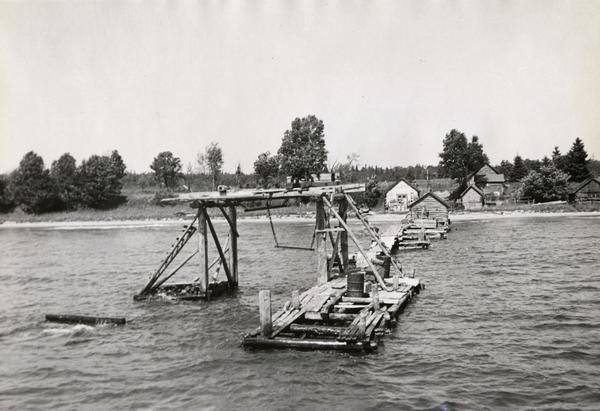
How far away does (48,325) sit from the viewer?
62.2 ft

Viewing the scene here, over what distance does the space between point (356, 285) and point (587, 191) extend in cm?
7143

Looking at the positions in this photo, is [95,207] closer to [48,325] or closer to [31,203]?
[31,203]

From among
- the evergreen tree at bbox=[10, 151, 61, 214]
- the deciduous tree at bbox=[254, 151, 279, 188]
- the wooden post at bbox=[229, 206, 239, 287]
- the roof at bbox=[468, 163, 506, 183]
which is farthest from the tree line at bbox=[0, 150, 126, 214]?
the roof at bbox=[468, 163, 506, 183]

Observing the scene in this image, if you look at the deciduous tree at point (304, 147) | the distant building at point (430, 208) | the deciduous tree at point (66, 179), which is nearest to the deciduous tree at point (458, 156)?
the deciduous tree at point (304, 147)

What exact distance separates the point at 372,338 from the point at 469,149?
83.0 meters

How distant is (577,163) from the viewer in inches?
3442

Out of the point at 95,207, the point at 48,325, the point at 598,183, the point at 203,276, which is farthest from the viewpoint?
the point at 95,207

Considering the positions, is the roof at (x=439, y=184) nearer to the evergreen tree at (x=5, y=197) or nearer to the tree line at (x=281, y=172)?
the tree line at (x=281, y=172)

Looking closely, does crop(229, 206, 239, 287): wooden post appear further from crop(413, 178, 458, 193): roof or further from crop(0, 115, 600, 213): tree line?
crop(413, 178, 458, 193): roof

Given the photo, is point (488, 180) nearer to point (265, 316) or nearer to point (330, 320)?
point (330, 320)

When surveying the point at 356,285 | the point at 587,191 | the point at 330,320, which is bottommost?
the point at 330,320

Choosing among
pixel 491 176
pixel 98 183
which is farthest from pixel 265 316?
pixel 491 176

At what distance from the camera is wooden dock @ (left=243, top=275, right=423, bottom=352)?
46.0 ft

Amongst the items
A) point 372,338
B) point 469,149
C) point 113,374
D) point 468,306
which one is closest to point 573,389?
point 372,338
